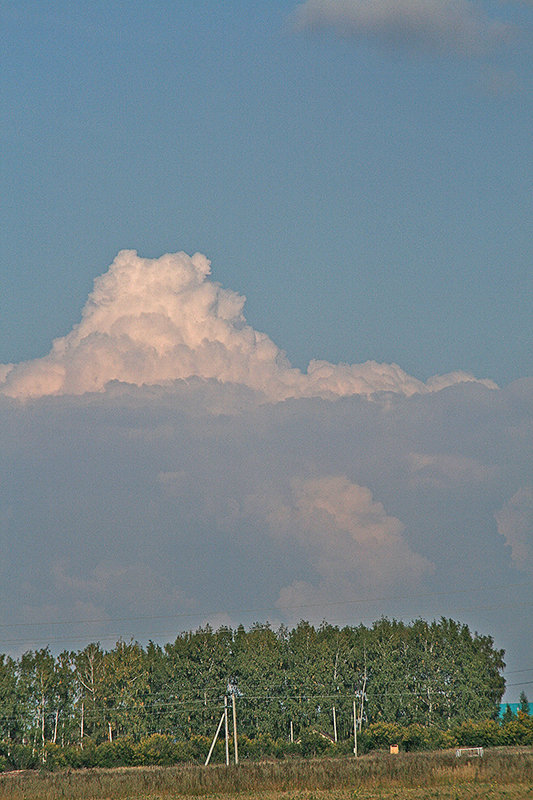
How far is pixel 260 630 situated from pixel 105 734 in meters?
23.8

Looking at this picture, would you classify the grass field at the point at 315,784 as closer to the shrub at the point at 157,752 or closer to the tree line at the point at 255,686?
the shrub at the point at 157,752

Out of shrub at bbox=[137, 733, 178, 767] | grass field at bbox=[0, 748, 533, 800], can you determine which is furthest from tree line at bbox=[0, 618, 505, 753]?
grass field at bbox=[0, 748, 533, 800]

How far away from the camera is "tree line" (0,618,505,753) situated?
106m

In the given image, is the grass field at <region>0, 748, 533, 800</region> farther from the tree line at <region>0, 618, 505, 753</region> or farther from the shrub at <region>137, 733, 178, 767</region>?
the tree line at <region>0, 618, 505, 753</region>

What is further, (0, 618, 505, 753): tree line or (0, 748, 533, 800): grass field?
(0, 618, 505, 753): tree line

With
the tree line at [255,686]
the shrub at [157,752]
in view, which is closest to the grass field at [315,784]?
the shrub at [157,752]

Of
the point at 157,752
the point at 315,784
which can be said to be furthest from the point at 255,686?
the point at 315,784

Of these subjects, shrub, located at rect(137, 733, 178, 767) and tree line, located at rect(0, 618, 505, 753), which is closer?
shrub, located at rect(137, 733, 178, 767)

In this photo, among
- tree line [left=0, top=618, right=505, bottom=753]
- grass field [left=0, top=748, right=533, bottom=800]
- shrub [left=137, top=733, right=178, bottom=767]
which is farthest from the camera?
tree line [left=0, top=618, right=505, bottom=753]

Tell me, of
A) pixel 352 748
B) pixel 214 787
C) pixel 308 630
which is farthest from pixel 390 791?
pixel 308 630

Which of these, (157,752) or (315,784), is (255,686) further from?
(315,784)

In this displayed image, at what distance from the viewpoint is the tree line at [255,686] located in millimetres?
106312

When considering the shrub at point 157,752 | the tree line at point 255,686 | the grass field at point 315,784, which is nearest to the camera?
the grass field at point 315,784

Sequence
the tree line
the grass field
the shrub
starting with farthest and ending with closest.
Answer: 1. the tree line
2. the shrub
3. the grass field
